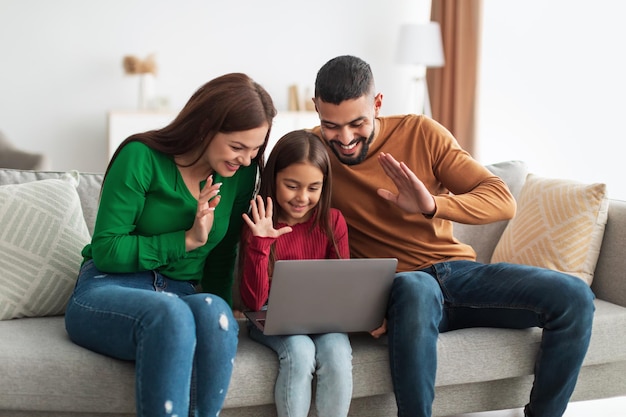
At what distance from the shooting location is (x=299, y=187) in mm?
2164

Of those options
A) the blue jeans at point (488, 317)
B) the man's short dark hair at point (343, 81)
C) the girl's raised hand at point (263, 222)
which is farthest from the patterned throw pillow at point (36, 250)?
the blue jeans at point (488, 317)

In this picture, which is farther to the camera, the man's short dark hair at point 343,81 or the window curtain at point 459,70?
the window curtain at point 459,70

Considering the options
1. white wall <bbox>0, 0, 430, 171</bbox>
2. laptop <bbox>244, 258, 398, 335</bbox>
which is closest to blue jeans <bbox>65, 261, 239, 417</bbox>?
laptop <bbox>244, 258, 398, 335</bbox>

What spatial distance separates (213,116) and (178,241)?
33cm

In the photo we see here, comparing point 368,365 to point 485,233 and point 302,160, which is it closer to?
point 302,160

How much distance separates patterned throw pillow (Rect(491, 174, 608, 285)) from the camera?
8.26ft

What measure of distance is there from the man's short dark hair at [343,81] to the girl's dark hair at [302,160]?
0.13 meters

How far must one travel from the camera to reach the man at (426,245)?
2006 millimetres

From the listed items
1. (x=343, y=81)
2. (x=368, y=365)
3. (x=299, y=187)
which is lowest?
(x=368, y=365)

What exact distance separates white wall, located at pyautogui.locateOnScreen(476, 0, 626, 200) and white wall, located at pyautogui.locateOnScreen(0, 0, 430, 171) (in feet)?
3.66

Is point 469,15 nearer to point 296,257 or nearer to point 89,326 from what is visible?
point 296,257

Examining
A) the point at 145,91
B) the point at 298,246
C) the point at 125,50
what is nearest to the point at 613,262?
the point at 298,246

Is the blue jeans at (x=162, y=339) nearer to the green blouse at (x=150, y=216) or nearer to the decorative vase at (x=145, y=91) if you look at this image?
the green blouse at (x=150, y=216)

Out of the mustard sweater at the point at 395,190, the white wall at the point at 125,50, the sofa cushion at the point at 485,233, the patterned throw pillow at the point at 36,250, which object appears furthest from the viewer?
the white wall at the point at 125,50
